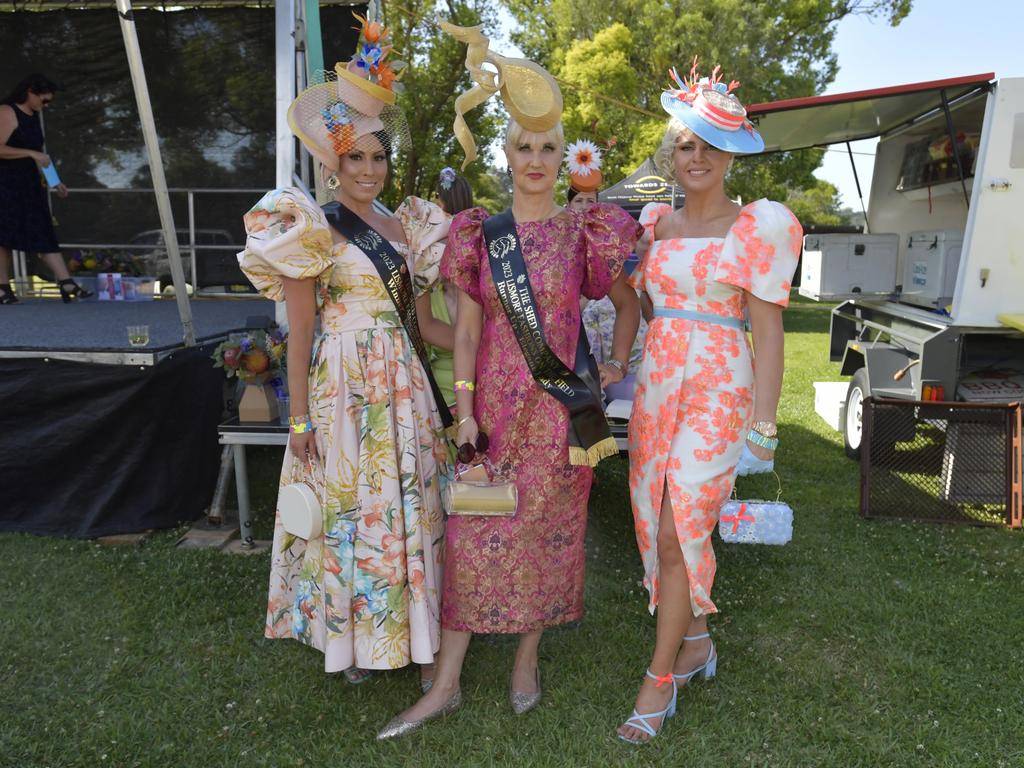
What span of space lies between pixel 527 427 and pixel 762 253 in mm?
863

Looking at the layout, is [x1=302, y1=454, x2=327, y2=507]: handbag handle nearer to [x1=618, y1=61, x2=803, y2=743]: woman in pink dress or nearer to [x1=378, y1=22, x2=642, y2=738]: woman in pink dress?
[x1=378, y1=22, x2=642, y2=738]: woman in pink dress

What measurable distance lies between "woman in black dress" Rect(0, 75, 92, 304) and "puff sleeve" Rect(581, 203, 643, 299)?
5.38m

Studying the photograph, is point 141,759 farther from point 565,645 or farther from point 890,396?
point 890,396

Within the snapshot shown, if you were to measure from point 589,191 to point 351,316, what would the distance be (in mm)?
1920

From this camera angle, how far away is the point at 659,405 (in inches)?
98.4

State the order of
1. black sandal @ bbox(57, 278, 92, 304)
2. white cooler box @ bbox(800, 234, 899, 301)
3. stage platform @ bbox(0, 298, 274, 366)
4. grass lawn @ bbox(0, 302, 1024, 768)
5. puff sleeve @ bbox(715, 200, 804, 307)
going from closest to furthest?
puff sleeve @ bbox(715, 200, 804, 307), grass lawn @ bbox(0, 302, 1024, 768), stage platform @ bbox(0, 298, 274, 366), white cooler box @ bbox(800, 234, 899, 301), black sandal @ bbox(57, 278, 92, 304)

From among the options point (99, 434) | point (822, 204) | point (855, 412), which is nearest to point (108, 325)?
point (99, 434)

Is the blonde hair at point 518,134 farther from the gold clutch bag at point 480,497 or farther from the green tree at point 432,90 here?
the green tree at point 432,90

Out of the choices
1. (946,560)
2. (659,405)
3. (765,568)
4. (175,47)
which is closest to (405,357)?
(659,405)

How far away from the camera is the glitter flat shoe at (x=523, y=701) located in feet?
8.94

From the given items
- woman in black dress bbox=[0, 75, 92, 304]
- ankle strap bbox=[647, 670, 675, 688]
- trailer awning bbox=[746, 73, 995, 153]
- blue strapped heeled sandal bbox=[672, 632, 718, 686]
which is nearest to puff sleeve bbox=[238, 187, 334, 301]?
ankle strap bbox=[647, 670, 675, 688]

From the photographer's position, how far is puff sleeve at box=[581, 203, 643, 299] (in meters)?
2.46

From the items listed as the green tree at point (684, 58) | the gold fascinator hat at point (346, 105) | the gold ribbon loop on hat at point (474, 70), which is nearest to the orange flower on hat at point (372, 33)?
the gold fascinator hat at point (346, 105)

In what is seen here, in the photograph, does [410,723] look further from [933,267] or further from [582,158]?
[933,267]
